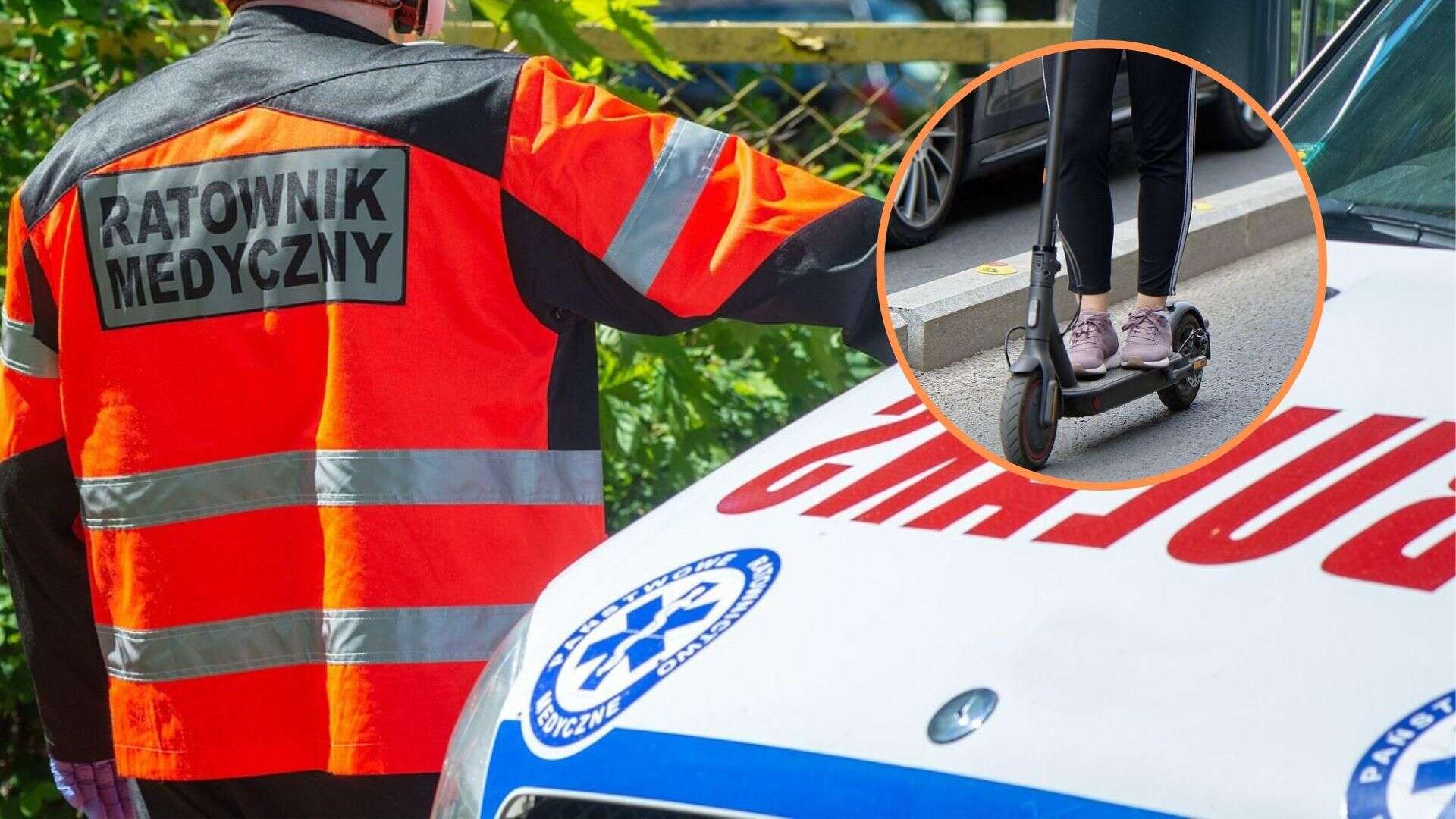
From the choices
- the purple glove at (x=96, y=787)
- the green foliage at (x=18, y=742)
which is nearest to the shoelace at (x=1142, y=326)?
the purple glove at (x=96, y=787)

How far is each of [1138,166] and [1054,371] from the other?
0.18 metres

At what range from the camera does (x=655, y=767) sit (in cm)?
149

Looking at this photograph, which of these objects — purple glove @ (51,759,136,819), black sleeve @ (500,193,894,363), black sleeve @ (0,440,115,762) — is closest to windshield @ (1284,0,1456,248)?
black sleeve @ (500,193,894,363)

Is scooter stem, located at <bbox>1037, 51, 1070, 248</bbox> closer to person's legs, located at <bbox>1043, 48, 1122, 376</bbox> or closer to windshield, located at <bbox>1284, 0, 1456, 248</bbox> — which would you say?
person's legs, located at <bbox>1043, 48, 1122, 376</bbox>

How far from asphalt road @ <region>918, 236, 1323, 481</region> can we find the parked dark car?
4.4 inches

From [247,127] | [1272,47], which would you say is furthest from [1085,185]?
[1272,47]

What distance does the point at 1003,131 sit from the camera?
135 centimetres

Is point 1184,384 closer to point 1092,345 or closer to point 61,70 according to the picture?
point 1092,345

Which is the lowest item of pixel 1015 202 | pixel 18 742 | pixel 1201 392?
pixel 18 742

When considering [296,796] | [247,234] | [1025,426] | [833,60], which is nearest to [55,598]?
[296,796]

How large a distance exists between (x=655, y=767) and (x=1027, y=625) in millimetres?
357

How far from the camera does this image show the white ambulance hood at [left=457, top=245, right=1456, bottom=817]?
1.25 meters

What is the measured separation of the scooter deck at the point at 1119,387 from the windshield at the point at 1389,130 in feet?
2.59

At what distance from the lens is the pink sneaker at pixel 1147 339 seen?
48.8 inches
